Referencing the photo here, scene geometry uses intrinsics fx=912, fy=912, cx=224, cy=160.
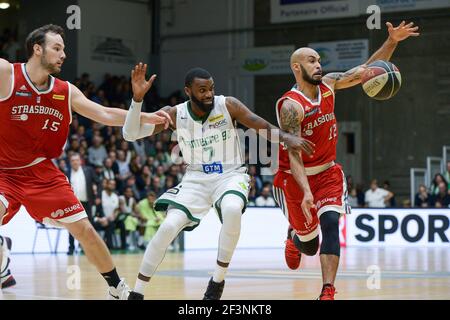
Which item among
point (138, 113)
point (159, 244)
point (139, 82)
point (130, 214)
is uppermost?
point (139, 82)

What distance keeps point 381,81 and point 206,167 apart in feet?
7.01

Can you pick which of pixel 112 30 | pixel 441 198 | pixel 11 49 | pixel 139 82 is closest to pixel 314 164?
pixel 139 82

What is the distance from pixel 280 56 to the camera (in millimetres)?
32219

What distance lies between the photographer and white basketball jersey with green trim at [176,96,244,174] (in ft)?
27.6

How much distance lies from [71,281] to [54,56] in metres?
4.23

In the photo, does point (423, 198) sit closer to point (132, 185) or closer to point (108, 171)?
point (132, 185)

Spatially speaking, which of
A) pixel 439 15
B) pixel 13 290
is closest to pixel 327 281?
pixel 13 290

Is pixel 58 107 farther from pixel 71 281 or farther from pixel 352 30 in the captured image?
pixel 352 30

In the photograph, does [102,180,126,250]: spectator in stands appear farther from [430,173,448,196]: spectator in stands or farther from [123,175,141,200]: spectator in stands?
[430,173,448,196]: spectator in stands

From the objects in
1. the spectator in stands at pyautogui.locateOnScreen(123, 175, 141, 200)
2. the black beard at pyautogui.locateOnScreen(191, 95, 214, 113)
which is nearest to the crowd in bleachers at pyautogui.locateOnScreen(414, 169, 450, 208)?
the spectator in stands at pyautogui.locateOnScreen(123, 175, 141, 200)

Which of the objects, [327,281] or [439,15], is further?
[439,15]

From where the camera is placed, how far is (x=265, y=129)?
819cm

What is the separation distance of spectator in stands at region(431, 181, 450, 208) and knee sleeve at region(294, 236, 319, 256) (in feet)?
48.2

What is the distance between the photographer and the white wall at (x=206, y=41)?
3294 cm
